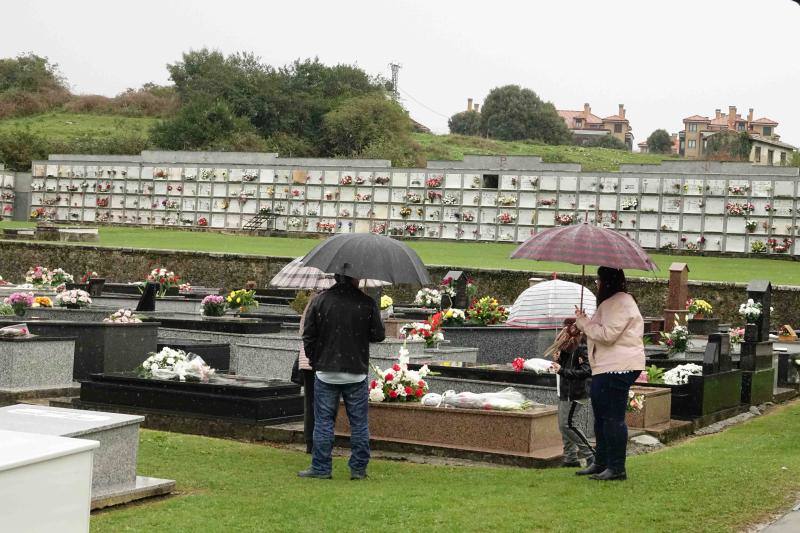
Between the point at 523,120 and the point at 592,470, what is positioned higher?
the point at 523,120

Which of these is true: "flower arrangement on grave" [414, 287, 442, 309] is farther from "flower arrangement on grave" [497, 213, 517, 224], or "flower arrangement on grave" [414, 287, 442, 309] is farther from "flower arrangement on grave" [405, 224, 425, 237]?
"flower arrangement on grave" [405, 224, 425, 237]

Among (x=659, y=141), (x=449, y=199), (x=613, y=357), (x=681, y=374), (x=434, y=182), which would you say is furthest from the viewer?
(x=659, y=141)

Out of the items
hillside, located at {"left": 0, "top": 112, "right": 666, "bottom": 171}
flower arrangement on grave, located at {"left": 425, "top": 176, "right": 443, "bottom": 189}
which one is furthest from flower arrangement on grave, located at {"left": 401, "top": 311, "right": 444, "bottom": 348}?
hillside, located at {"left": 0, "top": 112, "right": 666, "bottom": 171}

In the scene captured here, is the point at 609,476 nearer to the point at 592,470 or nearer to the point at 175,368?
the point at 592,470

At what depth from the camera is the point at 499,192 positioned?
1518 inches

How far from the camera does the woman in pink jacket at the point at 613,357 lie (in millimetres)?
7922

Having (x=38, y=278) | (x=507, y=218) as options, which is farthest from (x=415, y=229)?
(x=38, y=278)

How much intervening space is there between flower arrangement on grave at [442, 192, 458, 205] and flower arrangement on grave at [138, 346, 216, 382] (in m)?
27.6

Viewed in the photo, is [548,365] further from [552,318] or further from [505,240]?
[505,240]

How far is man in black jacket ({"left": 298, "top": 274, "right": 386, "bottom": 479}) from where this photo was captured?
8320mm

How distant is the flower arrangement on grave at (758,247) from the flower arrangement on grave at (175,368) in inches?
1029

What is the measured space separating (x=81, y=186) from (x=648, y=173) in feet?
74.0

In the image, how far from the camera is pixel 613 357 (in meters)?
7.94

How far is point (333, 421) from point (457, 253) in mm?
25107
